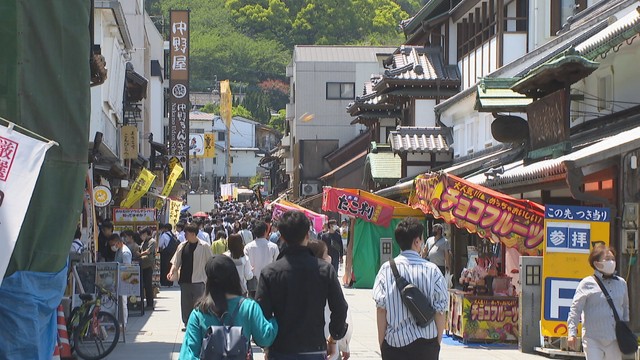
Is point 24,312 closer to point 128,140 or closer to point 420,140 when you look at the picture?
point 420,140

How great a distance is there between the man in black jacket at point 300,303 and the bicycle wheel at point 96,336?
21.9 feet

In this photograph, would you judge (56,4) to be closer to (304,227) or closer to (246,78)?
(304,227)

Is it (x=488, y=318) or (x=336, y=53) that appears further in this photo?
(x=336, y=53)

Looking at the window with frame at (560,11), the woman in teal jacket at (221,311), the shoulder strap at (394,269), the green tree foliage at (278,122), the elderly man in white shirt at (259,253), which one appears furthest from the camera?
the green tree foliage at (278,122)

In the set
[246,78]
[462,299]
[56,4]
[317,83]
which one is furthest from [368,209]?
[246,78]

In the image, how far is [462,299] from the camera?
1628 centimetres

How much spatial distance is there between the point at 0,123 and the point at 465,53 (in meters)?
24.6

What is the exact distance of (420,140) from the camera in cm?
3181

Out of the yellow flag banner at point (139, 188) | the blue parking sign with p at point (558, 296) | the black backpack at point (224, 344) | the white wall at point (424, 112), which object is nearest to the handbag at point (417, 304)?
the black backpack at point (224, 344)

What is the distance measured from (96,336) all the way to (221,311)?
717cm

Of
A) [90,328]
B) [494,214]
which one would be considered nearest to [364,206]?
[494,214]

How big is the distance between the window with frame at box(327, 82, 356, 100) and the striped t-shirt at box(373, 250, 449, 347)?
50321 mm

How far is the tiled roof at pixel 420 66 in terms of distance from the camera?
33.5 m

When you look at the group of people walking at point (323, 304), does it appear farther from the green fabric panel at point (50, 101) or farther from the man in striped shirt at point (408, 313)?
the green fabric panel at point (50, 101)
